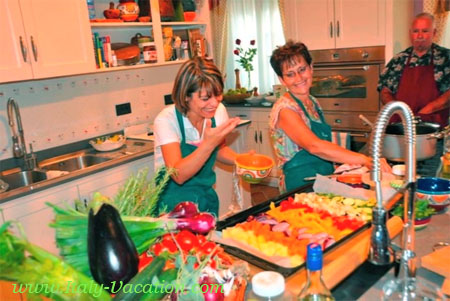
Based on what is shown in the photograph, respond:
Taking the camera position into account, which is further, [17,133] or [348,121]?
[348,121]

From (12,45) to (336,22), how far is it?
9.03 ft

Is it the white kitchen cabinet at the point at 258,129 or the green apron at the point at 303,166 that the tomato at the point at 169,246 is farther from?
the white kitchen cabinet at the point at 258,129

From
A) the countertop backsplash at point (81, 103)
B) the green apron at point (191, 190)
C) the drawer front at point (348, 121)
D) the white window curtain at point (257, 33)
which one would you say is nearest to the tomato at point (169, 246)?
the green apron at point (191, 190)

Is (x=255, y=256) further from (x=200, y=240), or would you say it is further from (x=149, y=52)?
(x=149, y=52)

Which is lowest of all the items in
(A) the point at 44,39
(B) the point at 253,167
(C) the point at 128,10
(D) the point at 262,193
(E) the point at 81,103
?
(D) the point at 262,193

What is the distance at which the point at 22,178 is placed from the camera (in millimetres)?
2666

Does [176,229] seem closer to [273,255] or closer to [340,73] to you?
[273,255]

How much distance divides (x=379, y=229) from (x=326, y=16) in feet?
11.3

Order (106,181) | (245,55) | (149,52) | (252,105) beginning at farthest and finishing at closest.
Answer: (245,55) < (252,105) < (149,52) < (106,181)

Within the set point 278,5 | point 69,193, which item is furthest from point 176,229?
point 278,5

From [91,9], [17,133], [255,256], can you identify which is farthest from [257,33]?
[255,256]

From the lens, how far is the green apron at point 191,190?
1.94 meters

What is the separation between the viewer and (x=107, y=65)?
9.88 feet
